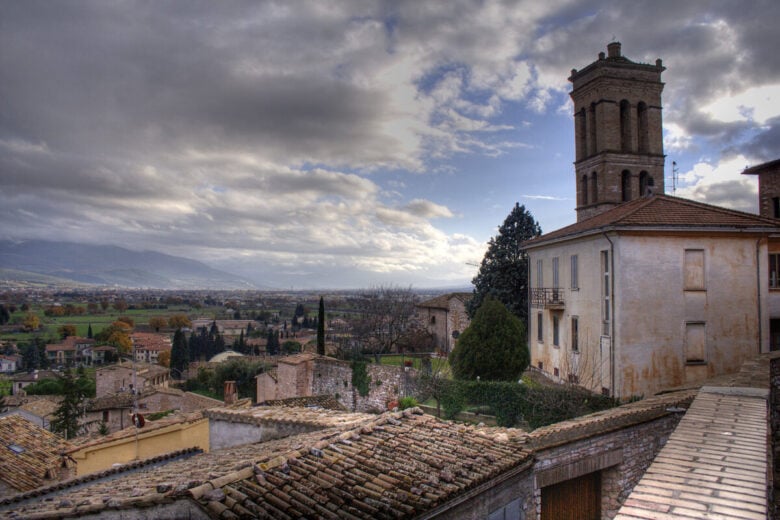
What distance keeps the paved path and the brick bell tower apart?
27725 millimetres

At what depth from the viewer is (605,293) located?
52.5 ft

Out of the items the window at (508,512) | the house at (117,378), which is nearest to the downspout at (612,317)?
the window at (508,512)

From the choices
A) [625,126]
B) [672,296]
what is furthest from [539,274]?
[625,126]

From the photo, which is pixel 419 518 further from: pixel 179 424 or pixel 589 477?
pixel 179 424

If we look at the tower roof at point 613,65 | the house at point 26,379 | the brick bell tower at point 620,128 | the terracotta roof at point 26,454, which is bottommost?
the house at point 26,379

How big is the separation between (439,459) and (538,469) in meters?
1.69

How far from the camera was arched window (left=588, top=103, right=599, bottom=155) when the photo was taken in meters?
31.5

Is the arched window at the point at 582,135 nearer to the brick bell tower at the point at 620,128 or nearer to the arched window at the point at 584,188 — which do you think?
the brick bell tower at the point at 620,128

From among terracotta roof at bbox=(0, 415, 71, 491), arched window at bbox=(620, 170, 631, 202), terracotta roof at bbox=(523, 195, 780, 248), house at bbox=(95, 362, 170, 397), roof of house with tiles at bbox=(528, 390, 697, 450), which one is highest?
arched window at bbox=(620, 170, 631, 202)

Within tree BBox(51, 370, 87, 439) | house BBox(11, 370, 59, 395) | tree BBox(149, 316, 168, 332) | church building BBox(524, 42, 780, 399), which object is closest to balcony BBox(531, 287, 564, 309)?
church building BBox(524, 42, 780, 399)

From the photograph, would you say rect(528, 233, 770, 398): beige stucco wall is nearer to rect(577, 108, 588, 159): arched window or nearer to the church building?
the church building

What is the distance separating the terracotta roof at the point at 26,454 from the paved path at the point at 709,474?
12619mm

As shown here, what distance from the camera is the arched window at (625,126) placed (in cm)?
3101

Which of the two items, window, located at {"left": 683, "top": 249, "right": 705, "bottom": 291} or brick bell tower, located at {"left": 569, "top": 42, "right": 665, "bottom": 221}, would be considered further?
brick bell tower, located at {"left": 569, "top": 42, "right": 665, "bottom": 221}
